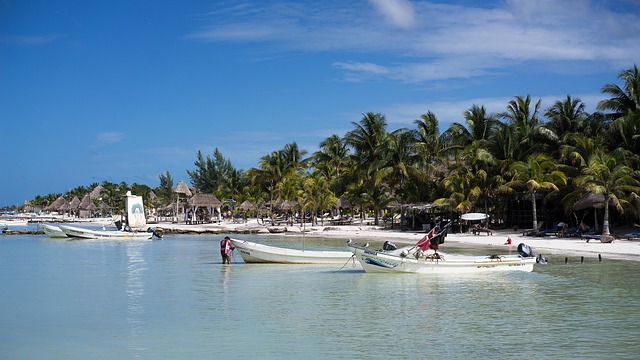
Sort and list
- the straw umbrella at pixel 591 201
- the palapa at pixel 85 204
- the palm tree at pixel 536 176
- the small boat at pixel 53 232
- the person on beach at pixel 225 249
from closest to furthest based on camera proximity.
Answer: the person on beach at pixel 225 249 < the straw umbrella at pixel 591 201 < the palm tree at pixel 536 176 < the small boat at pixel 53 232 < the palapa at pixel 85 204

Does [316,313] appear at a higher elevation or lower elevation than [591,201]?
lower

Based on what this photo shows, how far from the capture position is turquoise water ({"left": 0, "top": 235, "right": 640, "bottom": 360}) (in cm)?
1123

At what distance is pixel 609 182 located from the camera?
28844 mm

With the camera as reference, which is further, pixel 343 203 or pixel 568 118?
pixel 343 203

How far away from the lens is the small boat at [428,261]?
19.8m

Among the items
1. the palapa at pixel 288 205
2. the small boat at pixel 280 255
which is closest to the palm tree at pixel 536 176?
the small boat at pixel 280 255

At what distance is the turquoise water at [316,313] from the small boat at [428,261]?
1.13 ft

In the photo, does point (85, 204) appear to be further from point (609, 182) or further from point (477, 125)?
point (609, 182)

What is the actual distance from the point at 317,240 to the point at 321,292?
2333 centimetres

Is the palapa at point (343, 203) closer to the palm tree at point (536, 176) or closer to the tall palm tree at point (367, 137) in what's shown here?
the tall palm tree at point (367, 137)

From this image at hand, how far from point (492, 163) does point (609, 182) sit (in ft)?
28.0

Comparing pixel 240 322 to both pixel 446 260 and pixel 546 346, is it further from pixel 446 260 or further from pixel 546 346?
pixel 446 260

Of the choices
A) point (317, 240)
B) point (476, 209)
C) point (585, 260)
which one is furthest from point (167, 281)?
point (476, 209)

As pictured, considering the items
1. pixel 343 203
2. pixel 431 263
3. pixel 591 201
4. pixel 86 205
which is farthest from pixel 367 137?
pixel 86 205
